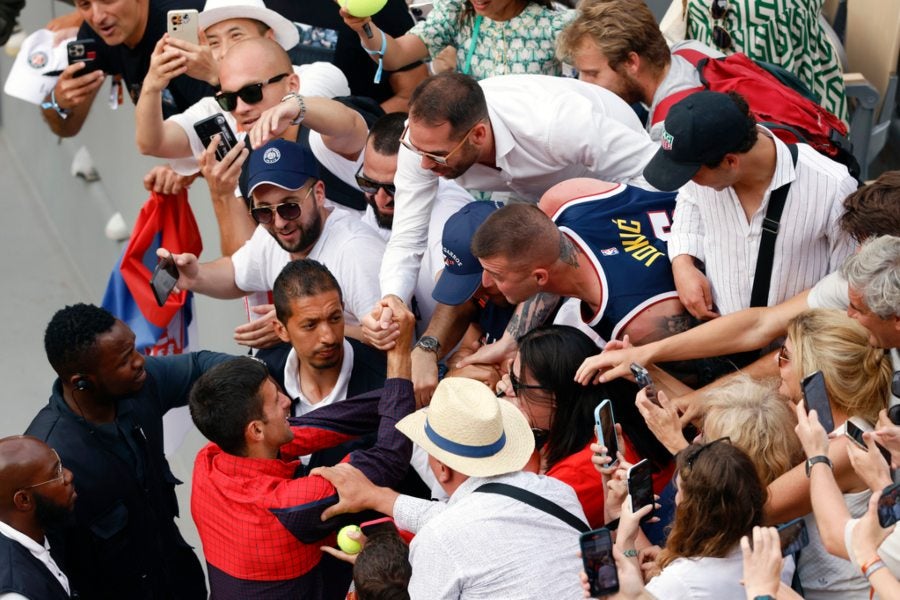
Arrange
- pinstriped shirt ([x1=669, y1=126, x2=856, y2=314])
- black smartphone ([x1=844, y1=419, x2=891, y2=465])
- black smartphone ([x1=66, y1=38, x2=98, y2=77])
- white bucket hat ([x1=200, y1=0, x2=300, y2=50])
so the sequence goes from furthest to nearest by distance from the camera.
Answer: black smartphone ([x1=66, y1=38, x2=98, y2=77])
white bucket hat ([x1=200, y1=0, x2=300, y2=50])
pinstriped shirt ([x1=669, y1=126, x2=856, y2=314])
black smartphone ([x1=844, y1=419, x2=891, y2=465])

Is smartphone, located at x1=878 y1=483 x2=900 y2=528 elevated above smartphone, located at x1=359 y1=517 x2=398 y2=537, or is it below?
above

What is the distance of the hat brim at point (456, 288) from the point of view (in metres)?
4.01

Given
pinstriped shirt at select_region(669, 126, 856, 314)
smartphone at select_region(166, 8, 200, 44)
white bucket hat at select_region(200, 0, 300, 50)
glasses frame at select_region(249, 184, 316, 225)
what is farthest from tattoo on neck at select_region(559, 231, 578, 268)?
white bucket hat at select_region(200, 0, 300, 50)

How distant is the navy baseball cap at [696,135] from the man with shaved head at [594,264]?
0.35 metres

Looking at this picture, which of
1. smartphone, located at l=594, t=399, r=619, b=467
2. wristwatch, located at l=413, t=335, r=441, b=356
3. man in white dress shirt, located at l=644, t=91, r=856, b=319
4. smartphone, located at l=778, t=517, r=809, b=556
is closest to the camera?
smartphone, located at l=778, t=517, r=809, b=556

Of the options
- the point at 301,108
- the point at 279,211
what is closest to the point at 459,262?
the point at 279,211

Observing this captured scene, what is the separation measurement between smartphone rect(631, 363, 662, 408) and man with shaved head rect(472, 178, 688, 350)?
0.31 metres

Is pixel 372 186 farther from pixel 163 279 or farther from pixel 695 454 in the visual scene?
pixel 695 454

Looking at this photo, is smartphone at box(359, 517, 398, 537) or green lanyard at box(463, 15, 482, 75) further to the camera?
green lanyard at box(463, 15, 482, 75)

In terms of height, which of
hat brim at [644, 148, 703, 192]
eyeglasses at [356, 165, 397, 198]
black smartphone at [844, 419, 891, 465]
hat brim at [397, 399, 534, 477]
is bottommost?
eyeglasses at [356, 165, 397, 198]

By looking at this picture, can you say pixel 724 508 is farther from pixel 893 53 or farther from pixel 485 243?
pixel 893 53

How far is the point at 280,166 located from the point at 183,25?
3.05 ft

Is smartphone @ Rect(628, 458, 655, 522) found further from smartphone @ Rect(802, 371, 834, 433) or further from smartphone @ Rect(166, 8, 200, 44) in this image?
smartphone @ Rect(166, 8, 200, 44)

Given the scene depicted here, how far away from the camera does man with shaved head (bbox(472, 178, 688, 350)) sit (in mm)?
3590
